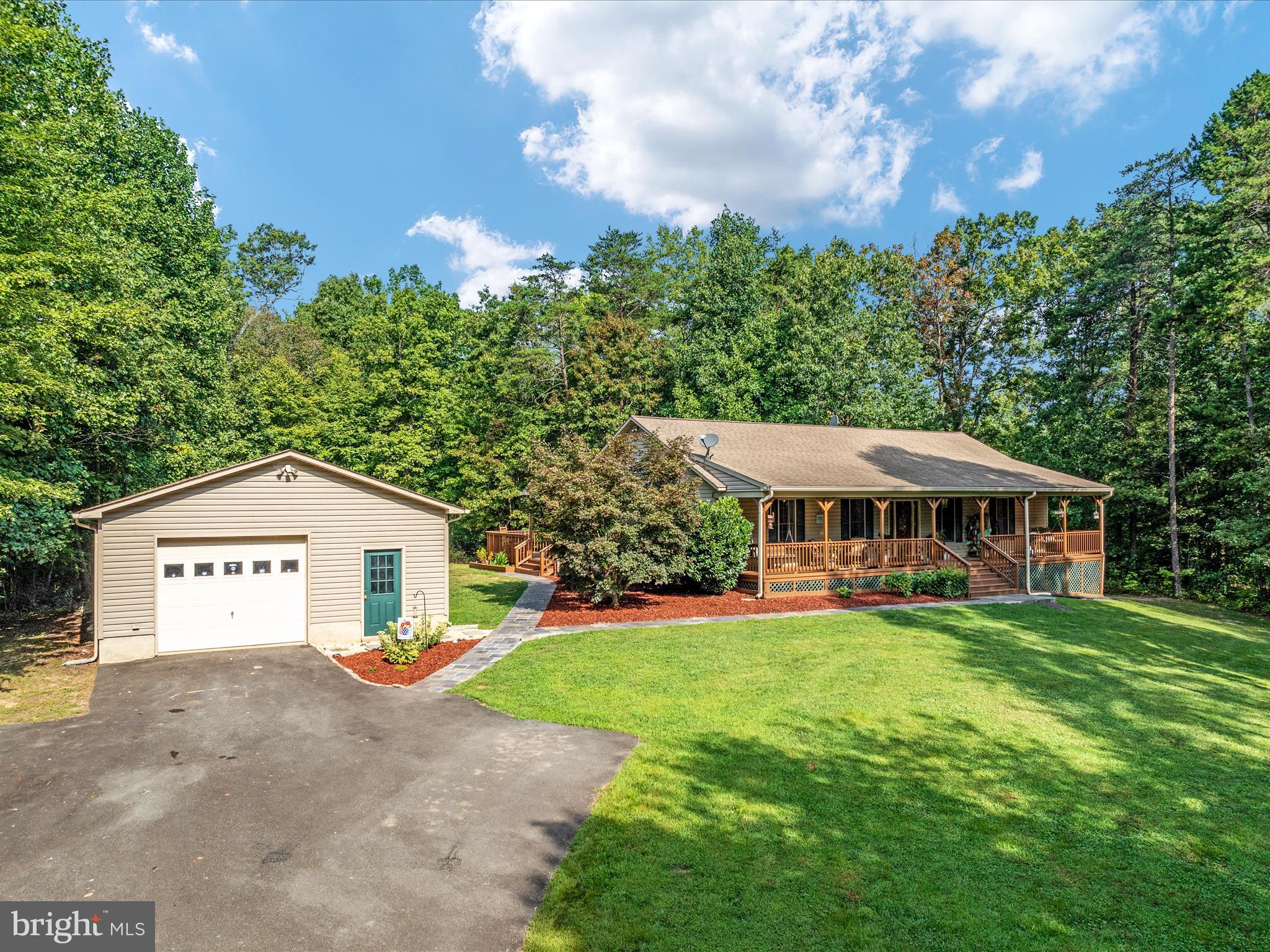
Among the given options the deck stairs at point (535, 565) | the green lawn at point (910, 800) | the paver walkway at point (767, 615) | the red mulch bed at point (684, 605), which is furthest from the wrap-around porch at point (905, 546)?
the deck stairs at point (535, 565)

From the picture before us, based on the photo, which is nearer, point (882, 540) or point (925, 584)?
point (925, 584)

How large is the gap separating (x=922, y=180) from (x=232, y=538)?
141 feet

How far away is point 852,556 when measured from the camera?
732 inches

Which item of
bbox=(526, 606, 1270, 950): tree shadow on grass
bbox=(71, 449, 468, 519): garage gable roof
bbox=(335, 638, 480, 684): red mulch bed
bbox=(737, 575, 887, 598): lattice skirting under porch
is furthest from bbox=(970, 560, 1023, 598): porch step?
bbox=(71, 449, 468, 519): garage gable roof

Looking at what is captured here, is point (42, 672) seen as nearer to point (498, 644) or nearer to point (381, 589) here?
point (381, 589)

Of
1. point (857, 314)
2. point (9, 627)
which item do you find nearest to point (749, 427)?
point (857, 314)

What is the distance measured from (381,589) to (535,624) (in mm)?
3482

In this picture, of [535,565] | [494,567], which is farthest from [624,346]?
[494,567]

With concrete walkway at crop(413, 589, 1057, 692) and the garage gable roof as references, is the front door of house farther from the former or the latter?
concrete walkway at crop(413, 589, 1057, 692)

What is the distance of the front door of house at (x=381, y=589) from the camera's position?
12.7m

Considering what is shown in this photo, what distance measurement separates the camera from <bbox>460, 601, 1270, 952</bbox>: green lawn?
163 inches

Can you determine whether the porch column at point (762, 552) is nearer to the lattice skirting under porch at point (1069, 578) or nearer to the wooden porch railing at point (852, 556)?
the wooden porch railing at point (852, 556)

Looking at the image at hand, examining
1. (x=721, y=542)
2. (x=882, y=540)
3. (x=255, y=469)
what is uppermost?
(x=255, y=469)

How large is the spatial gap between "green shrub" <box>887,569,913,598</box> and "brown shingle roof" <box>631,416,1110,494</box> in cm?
261
